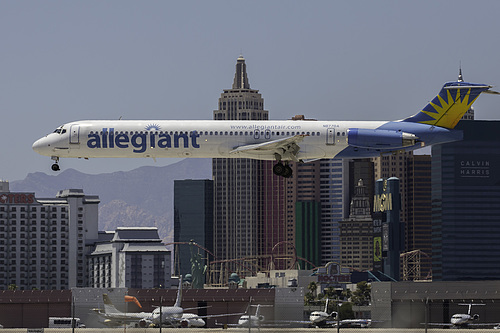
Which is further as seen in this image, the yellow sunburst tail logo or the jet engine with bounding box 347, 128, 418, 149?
the yellow sunburst tail logo

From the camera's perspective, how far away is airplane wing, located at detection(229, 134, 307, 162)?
8975 centimetres

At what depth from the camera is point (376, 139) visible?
9156 centimetres

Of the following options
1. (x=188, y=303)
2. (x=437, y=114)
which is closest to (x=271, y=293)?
(x=188, y=303)

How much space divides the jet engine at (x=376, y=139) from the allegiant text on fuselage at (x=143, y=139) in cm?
1273

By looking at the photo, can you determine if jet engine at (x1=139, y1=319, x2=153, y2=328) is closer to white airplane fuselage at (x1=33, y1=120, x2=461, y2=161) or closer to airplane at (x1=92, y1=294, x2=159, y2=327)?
airplane at (x1=92, y1=294, x2=159, y2=327)

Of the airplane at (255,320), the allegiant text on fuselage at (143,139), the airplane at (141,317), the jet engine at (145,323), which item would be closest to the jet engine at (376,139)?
the allegiant text on fuselage at (143,139)

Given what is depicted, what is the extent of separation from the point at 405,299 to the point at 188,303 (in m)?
38.5

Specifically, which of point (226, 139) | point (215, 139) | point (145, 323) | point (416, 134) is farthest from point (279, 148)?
point (145, 323)

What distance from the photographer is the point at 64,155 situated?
9344 centimetres

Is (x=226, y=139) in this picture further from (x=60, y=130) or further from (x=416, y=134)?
(x=416, y=134)

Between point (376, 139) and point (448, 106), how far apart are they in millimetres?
8008

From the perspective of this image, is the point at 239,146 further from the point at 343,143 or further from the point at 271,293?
the point at 271,293

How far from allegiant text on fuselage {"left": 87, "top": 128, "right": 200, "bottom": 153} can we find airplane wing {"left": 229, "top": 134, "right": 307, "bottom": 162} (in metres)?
3.74

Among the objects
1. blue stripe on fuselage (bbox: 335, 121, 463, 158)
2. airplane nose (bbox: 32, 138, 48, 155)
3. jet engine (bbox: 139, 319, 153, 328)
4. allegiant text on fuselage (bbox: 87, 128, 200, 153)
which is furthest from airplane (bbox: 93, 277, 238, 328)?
blue stripe on fuselage (bbox: 335, 121, 463, 158)
